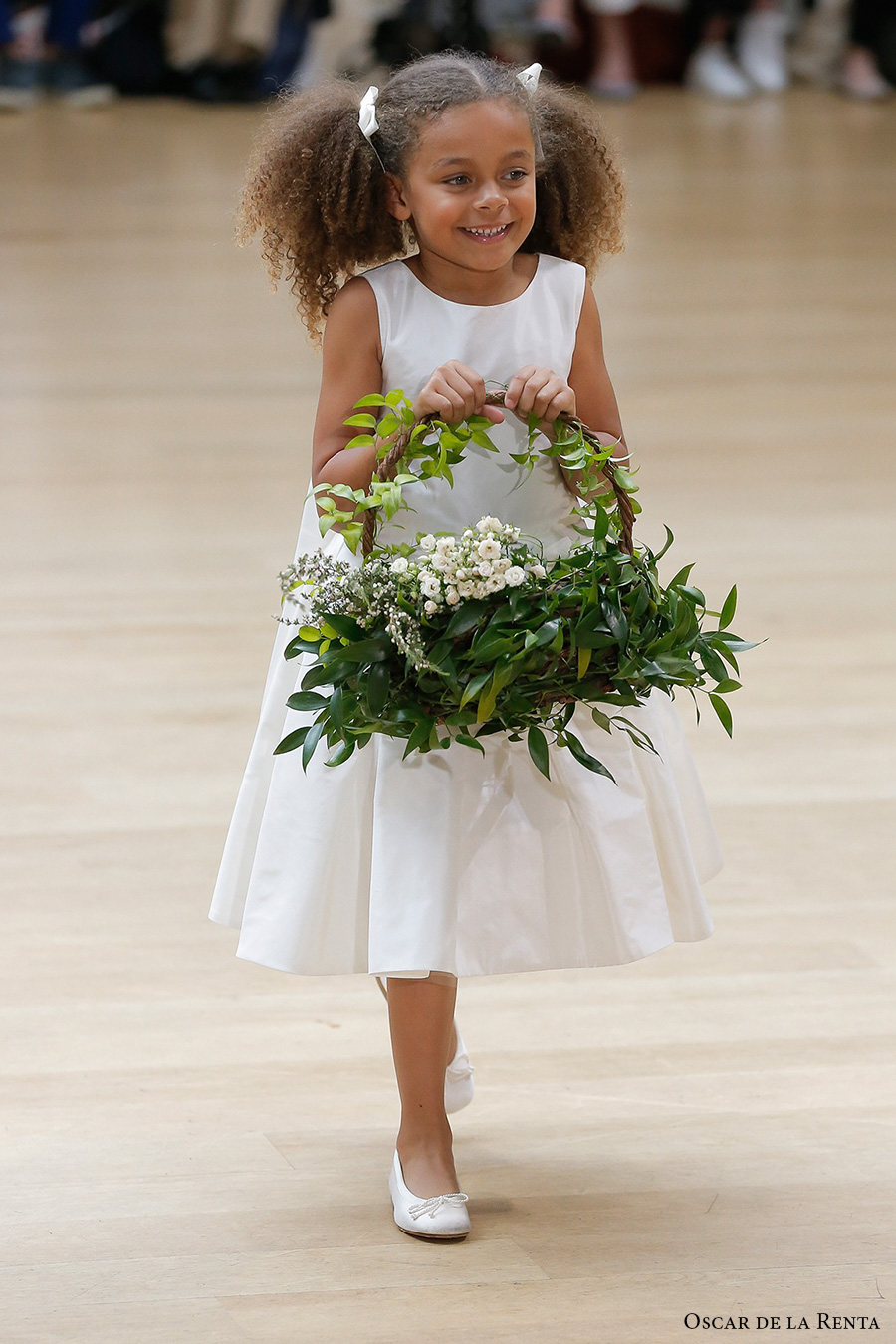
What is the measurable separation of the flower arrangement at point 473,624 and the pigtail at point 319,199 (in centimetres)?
24

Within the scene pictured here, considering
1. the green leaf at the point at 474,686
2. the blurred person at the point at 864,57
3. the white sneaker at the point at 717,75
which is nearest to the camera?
the green leaf at the point at 474,686

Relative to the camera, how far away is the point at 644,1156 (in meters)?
2.10

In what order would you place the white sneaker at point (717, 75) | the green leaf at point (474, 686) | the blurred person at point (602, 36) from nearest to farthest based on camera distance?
the green leaf at point (474, 686)
the blurred person at point (602, 36)
the white sneaker at point (717, 75)

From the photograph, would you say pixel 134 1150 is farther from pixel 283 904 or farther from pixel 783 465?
A: pixel 783 465

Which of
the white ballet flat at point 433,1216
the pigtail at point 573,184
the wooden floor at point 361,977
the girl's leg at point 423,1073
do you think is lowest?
the wooden floor at point 361,977

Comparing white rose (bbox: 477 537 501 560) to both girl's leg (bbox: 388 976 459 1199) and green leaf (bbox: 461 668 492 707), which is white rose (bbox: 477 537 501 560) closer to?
green leaf (bbox: 461 668 492 707)

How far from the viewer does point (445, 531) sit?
1901 millimetres

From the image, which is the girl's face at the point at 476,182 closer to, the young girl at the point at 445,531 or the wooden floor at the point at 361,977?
the young girl at the point at 445,531

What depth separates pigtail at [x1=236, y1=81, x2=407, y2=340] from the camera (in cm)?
194

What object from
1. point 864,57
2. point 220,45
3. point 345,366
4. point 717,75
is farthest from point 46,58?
point 345,366

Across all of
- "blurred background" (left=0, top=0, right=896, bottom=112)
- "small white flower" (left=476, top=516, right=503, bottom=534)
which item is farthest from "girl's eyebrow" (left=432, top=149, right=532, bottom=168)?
"blurred background" (left=0, top=0, right=896, bottom=112)

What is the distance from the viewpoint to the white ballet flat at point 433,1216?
1.93 metres

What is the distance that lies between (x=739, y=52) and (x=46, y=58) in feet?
10.8

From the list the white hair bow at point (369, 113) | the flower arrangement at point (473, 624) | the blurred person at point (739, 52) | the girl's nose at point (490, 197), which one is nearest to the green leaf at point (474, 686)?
the flower arrangement at point (473, 624)
